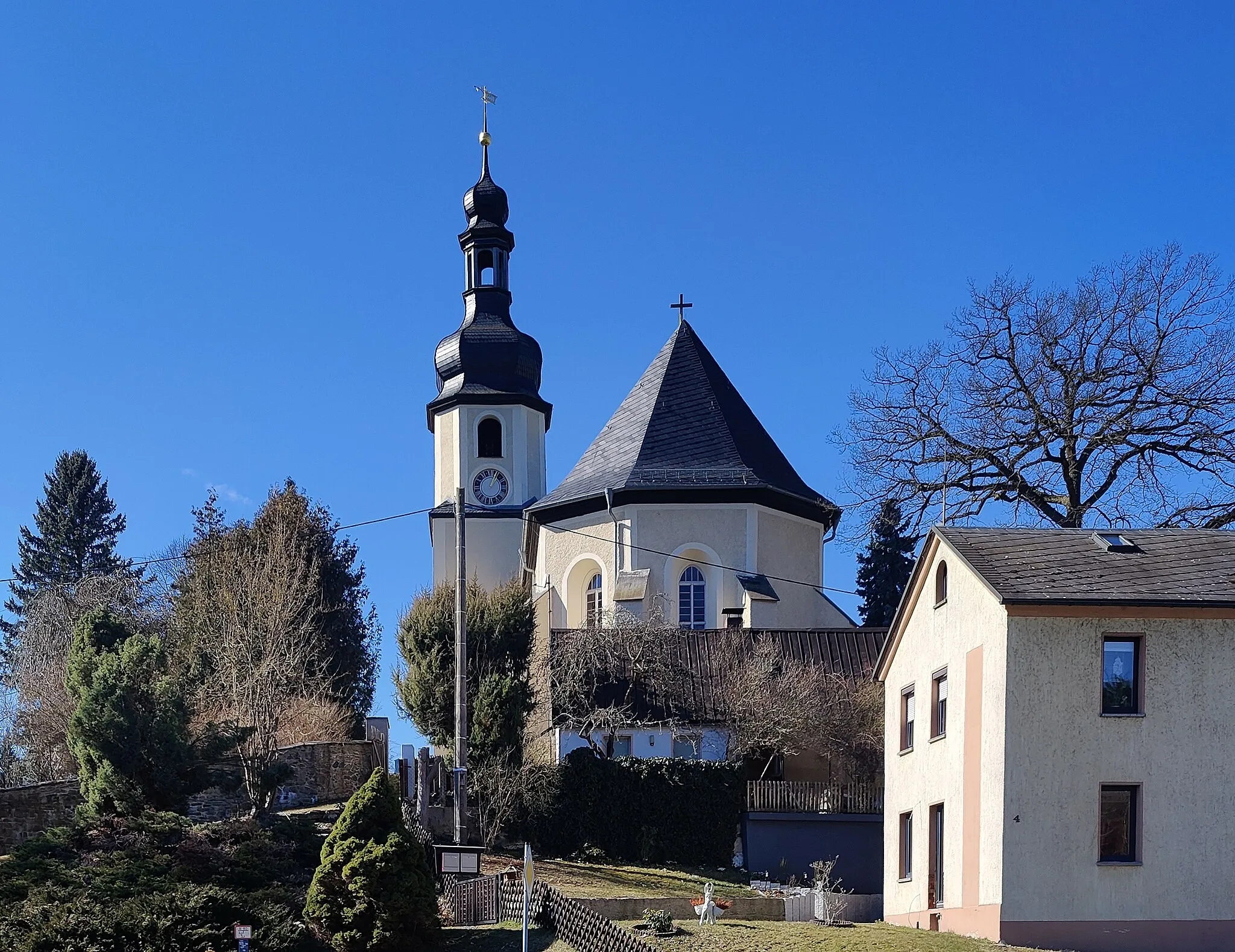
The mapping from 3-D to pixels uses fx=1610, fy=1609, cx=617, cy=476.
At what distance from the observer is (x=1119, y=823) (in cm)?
2144

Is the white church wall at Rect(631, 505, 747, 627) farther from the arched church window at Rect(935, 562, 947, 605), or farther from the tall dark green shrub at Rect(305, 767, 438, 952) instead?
the tall dark green shrub at Rect(305, 767, 438, 952)

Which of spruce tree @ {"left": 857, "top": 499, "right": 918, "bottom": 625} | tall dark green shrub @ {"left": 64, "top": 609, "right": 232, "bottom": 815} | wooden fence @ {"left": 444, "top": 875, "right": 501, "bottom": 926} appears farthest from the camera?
spruce tree @ {"left": 857, "top": 499, "right": 918, "bottom": 625}

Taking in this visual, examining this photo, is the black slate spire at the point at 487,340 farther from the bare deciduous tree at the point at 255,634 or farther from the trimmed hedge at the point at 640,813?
the trimmed hedge at the point at 640,813

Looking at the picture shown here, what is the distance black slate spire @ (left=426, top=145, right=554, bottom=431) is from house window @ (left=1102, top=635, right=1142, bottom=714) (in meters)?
35.8

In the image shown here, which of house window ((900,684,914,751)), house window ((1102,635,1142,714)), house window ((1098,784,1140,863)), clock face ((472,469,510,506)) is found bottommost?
house window ((1098,784,1140,863))

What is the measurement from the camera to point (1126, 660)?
21.8m

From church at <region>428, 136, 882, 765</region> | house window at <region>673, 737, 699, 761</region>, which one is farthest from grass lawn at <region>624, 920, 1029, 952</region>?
church at <region>428, 136, 882, 765</region>

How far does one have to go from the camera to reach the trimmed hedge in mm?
30672

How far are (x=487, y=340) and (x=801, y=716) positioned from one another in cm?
2708

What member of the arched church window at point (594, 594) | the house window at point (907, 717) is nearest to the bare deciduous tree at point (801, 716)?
the house window at point (907, 717)

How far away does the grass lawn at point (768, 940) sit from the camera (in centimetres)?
1958

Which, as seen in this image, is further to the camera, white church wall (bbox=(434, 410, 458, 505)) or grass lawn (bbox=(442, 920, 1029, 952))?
white church wall (bbox=(434, 410, 458, 505))

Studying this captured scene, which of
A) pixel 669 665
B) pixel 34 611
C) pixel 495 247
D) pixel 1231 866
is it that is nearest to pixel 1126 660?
pixel 1231 866

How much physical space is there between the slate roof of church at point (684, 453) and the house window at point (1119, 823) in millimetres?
20386
